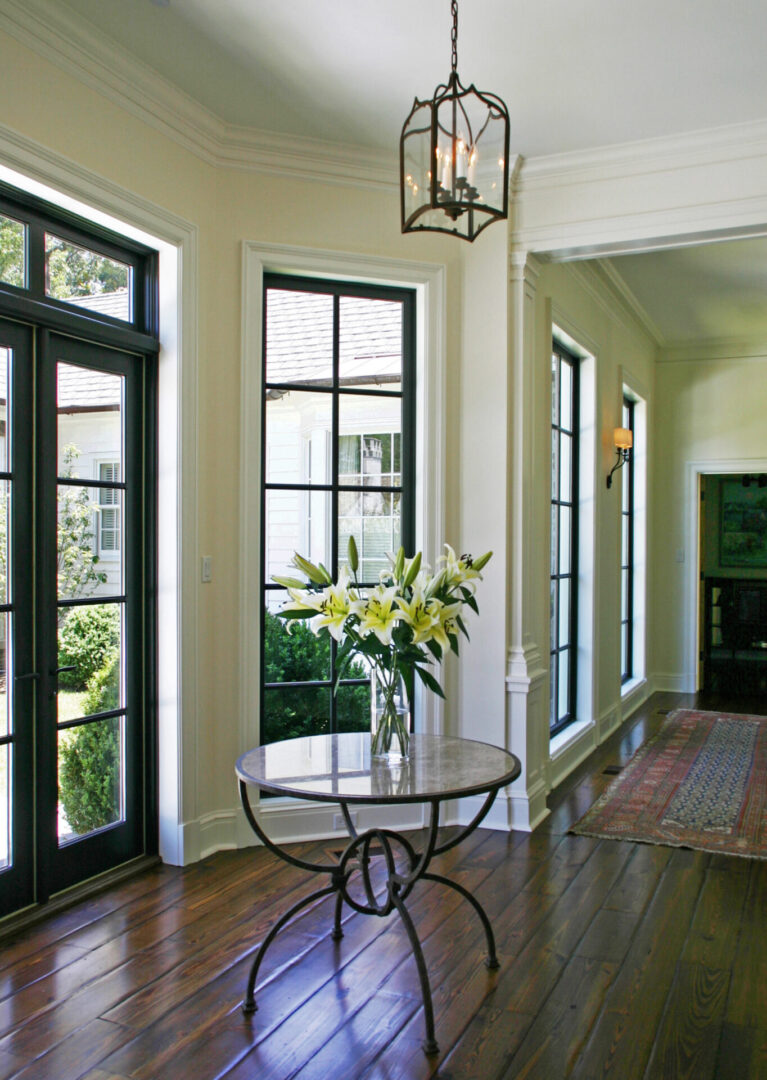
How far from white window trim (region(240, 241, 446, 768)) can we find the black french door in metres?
0.43

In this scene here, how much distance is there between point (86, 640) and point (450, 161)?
7.33 ft

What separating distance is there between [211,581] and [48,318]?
1.26m

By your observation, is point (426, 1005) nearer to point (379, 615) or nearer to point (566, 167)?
point (379, 615)

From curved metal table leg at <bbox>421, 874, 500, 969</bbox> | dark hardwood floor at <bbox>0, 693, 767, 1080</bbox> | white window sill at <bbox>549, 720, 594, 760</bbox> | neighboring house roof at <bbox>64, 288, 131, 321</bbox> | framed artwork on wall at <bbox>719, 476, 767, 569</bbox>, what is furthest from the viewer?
framed artwork on wall at <bbox>719, 476, 767, 569</bbox>

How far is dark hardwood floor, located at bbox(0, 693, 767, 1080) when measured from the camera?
2279mm

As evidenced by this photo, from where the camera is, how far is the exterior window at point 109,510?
3457 mm

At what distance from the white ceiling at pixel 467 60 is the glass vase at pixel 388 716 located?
7.23ft

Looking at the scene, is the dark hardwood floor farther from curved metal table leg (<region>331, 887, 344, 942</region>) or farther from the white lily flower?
the white lily flower

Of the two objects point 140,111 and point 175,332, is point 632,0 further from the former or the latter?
point 175,332

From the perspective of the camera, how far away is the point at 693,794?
486 cm

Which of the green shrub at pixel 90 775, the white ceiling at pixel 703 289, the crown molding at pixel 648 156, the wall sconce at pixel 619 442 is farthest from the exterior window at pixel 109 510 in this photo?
the wall sconce at pixel 619 442

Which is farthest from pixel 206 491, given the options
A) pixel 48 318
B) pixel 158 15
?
pixel 158 15

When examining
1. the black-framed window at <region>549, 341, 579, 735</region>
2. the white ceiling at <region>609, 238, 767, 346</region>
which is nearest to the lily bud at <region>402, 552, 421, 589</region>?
the black-framed window at <region>549, 341, 579, 735</region>

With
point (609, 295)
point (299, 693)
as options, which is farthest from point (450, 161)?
point (609, 295)
